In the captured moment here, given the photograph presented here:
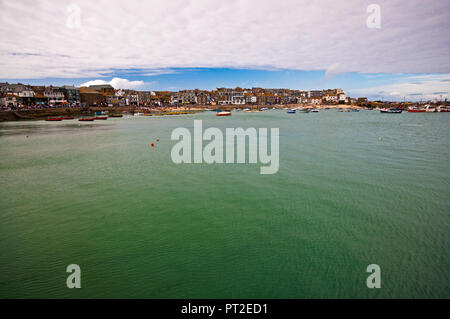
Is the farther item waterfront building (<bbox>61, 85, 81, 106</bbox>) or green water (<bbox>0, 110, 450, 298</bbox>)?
waterfront building (<bbox>61, 85, 81, 106</bbox>)

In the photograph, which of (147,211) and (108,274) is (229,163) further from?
(108,274)

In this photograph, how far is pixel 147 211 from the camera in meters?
12.8

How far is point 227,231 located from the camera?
1067 centimetres

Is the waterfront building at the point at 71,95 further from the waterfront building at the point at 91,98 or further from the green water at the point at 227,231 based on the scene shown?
the green water at the point at 227,231

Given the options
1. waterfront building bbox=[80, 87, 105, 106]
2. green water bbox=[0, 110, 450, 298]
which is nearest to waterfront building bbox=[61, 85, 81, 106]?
waterfront building bbox=[80, 87, 105, 106]

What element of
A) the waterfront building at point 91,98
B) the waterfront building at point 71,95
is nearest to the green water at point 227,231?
the waterfront building at point 71,95

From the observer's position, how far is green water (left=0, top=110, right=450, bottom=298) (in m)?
7.57

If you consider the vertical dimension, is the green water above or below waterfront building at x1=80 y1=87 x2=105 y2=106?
below

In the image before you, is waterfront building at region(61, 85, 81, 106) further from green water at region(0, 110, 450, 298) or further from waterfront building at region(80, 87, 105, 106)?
green water at region(0, 110, 450, 298)

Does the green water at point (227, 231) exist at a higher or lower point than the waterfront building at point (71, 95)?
lower

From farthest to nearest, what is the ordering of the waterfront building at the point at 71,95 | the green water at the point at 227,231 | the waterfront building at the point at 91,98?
the waterfront building at the point at 91,98 → the waterfront building at the point at 71,95 → the green water at the point at 227,231

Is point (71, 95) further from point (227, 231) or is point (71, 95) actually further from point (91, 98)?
point (227, 231)

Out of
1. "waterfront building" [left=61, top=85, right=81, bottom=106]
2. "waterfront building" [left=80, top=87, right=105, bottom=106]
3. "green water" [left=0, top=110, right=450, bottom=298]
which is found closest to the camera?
"green water" [left=0, top=110, right=450, bottom=298]

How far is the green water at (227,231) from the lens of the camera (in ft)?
24.8
